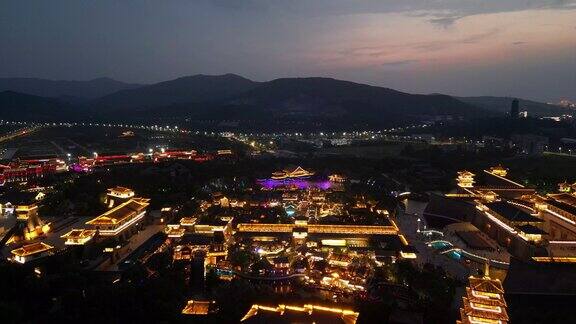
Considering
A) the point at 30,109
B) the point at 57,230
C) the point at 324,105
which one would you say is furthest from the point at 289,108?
the point at 57,230

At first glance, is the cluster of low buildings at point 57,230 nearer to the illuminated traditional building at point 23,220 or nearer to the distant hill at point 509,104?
the illuminated traditional building at point 23,220

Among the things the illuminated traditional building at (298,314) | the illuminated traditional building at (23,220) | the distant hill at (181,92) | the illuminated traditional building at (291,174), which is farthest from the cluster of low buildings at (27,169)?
the distant hill at (181,92)

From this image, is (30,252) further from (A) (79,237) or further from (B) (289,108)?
(B) (289,108)

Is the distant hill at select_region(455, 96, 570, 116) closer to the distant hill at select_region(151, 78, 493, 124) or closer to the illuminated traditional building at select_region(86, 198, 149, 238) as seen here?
the distant hill at select_region(151, 78, 493, 124)

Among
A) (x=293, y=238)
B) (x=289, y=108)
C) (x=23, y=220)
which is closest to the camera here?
(x=23, y=220)

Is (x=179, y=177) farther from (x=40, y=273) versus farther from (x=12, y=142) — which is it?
(x=12, y=142)

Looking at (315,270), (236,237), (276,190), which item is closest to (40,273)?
(236,237)

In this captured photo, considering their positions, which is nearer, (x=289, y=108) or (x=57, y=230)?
(x=57, y=230)
